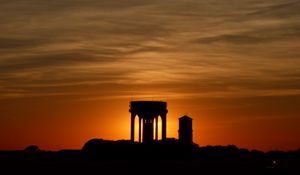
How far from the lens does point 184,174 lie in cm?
15088

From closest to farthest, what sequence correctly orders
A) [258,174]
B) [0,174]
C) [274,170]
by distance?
1. [0,174]
2. [258,174]
3. [274,170]

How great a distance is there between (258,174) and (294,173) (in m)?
8.52

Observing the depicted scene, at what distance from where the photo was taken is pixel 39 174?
14862 cm

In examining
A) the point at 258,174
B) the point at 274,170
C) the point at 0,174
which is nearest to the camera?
the point at 0,174

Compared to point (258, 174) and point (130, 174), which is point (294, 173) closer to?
point (258, 174)

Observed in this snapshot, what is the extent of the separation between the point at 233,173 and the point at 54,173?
36.1 meters

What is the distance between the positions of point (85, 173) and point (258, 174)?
34.3 m

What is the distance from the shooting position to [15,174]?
14362 centimetres

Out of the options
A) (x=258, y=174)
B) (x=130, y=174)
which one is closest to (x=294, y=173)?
(x=258, y=174)

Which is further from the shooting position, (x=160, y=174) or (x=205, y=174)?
(x=205, y=174)

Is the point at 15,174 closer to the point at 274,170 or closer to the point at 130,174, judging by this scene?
the point at 130,174

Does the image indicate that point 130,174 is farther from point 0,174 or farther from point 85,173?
point 0,174

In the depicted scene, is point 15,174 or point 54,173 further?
point 54,173

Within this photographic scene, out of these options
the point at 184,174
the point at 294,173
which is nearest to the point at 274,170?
the point at 294,173
